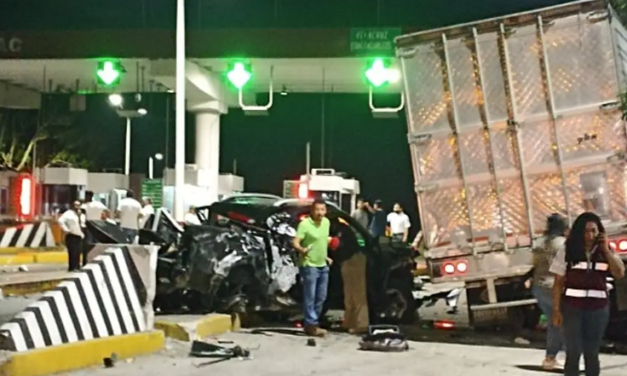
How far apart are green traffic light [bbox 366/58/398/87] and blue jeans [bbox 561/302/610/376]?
11.0 meters

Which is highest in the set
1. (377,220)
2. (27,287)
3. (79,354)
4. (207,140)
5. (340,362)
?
(207,140)

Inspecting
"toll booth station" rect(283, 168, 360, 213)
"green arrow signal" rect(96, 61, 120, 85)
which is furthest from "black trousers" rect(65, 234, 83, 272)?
"toll booth station" rect(283, 168, 360, 213)

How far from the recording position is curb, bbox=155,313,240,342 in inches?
425

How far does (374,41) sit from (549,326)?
1087cm

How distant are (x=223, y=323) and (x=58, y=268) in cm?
1047

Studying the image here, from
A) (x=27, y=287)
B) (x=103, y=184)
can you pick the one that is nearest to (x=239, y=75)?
(x=27, y=287)

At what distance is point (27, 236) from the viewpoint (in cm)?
2683

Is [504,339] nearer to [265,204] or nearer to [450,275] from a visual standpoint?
[450,275]

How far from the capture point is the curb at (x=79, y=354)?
827 centimetres

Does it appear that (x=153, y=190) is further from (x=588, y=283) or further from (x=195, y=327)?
(x=588, y=283)

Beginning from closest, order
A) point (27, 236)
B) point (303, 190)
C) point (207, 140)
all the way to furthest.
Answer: point (27, 236) < point (207, 140) < point (303, 190)

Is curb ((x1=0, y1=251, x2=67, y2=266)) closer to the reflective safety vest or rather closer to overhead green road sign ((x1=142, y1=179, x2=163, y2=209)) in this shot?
overhead green road sign ((x1=142, y1=179, x2=163, y2=209))

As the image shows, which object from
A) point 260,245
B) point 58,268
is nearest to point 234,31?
point 58,268

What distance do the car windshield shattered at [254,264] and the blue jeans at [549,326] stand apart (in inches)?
125
